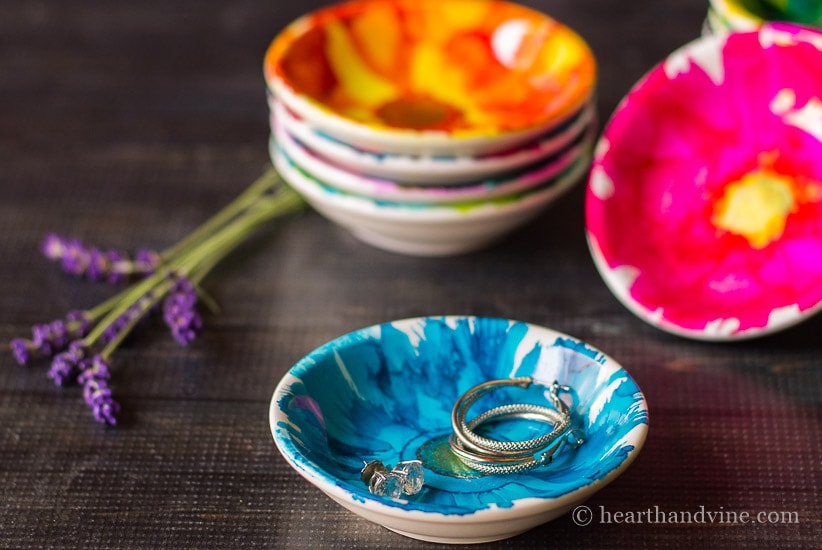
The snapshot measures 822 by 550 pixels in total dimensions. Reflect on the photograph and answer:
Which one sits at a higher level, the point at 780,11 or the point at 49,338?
the point at 780,11

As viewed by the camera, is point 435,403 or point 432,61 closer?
point 435,403

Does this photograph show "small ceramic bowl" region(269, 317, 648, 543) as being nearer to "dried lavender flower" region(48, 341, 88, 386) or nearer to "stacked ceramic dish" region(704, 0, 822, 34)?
"dried lavender flower" region(48, 341, 88, 386)

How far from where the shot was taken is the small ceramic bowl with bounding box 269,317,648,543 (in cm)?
43

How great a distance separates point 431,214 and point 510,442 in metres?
0.19

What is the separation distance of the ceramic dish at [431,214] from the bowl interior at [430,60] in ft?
0.23

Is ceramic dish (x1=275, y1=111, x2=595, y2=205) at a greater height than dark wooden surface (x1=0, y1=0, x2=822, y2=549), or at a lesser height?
greater

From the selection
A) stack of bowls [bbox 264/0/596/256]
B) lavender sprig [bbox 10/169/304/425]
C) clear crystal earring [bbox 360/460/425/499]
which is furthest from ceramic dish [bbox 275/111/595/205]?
clear crystal earring [bbox 360/460/425/499]

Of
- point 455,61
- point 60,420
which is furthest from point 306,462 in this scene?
point 455,61

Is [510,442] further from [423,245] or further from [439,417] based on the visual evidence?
[423,245]

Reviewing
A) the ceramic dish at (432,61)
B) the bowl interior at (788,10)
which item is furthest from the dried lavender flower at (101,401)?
the bowl interior at (788,10)

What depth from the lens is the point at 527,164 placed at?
2.06 ft

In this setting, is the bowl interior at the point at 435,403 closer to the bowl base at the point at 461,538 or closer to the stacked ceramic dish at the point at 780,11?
the bowl base at the point at 461,538

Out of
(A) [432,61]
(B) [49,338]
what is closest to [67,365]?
(B) [49,338]

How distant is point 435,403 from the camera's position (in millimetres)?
536
